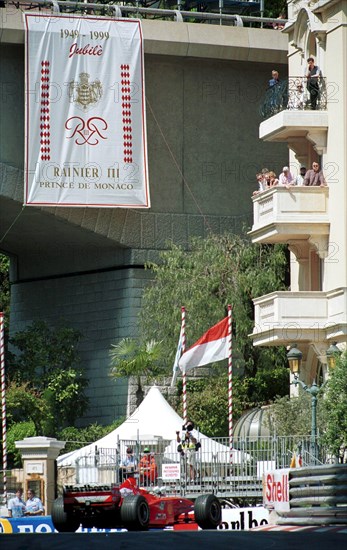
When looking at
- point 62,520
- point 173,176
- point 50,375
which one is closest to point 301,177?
point 173,176

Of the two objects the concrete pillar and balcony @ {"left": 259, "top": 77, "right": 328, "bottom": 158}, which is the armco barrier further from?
balcony @ {"left": 259, "top": 77, "right": 328, "bottom": 158}

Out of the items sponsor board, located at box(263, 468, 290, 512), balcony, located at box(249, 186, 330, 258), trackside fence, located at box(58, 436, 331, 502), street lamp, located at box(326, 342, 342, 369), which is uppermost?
balcony, located at box(249, 186, 330, 258)

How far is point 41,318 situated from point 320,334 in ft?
56.1

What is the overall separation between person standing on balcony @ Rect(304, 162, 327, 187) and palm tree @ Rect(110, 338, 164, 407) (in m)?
9.60

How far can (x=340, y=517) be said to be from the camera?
95.3 feet

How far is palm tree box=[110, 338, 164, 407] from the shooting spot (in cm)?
5581

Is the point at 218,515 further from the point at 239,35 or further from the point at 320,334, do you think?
the point at 239,35

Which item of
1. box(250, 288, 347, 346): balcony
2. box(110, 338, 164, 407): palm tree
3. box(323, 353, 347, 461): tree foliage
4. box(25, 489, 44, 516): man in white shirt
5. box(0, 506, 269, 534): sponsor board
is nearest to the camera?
box(0, 506, 269, 534): sponsor board

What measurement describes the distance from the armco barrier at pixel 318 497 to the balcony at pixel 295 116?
63.4 feet

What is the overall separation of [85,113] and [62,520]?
24719 millimetres

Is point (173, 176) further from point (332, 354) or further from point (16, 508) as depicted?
point (16, 508)

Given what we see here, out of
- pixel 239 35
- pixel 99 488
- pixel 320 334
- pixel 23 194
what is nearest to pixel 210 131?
pixel 239 35

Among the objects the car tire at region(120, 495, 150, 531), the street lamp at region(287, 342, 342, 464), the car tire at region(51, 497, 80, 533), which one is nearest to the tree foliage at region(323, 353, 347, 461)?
the street lamp at region(287, 342, 342, 464)

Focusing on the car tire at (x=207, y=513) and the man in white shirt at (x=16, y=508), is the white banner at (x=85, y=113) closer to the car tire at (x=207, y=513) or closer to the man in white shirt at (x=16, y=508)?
the man in white shirt at (x=16, y=508)
